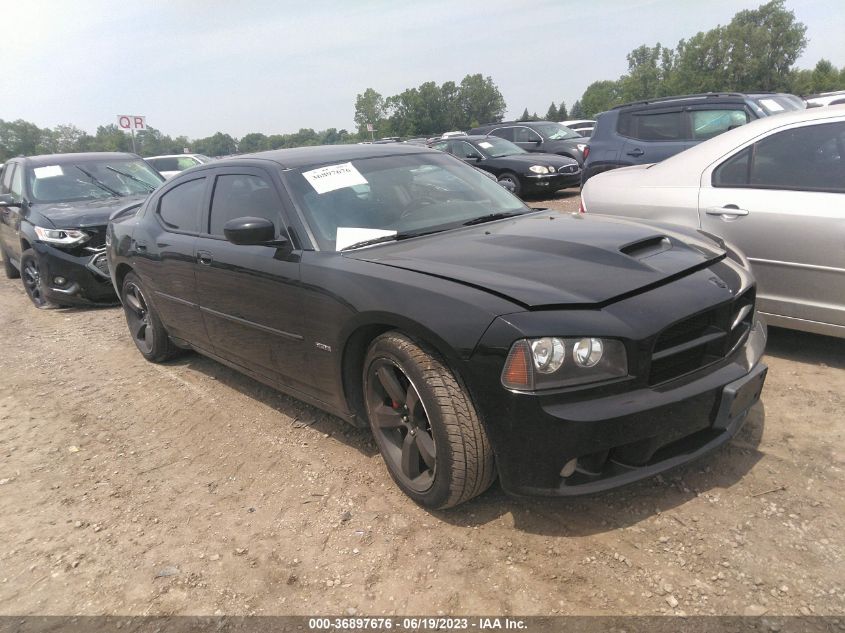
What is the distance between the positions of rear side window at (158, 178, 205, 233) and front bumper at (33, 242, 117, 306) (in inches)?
109

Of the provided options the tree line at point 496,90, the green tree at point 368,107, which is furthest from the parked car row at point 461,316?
the green tree at point 368,107

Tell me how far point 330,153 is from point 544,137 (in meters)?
13.0

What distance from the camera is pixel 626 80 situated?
111 metres

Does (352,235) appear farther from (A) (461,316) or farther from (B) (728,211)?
(B) (728,211)

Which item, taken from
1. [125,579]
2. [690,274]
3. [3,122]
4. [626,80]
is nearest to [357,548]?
[125,579]

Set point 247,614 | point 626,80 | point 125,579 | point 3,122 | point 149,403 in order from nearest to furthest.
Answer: point 247,614 → point 125,579 → point 149,403 → point 3,122 → point 626,80

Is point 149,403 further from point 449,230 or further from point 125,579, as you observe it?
point 449,230

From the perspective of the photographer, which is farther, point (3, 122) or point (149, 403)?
point (3, 122)

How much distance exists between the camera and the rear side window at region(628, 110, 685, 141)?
321 inches

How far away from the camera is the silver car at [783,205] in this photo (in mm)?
3428

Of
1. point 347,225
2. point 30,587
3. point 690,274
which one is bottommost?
point 30,587

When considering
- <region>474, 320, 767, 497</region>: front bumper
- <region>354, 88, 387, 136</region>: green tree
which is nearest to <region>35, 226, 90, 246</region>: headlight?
<region>474, 320, 767, 497</region>: front bumper

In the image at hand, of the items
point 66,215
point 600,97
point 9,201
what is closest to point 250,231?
point 66,215

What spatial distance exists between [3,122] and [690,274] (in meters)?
103
